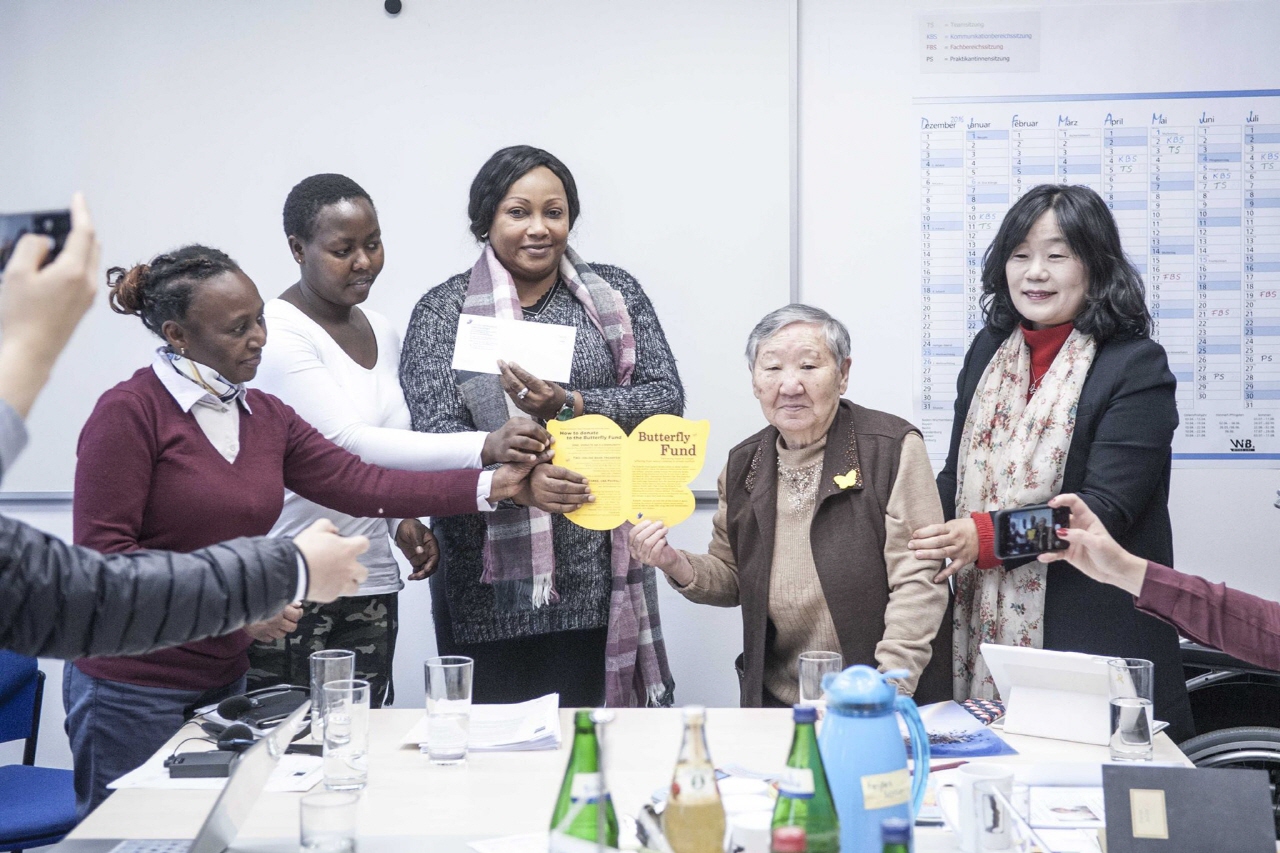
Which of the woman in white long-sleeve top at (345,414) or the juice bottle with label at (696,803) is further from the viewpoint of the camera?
the woman in white long-sleeve top at (345,414)

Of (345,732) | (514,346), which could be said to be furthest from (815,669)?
(514,346)

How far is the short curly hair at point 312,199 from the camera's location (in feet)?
9.27

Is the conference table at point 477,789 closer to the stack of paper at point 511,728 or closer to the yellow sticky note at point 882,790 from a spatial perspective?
the stack of paper at point 511,728

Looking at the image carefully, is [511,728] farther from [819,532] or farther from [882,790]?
[882,790]

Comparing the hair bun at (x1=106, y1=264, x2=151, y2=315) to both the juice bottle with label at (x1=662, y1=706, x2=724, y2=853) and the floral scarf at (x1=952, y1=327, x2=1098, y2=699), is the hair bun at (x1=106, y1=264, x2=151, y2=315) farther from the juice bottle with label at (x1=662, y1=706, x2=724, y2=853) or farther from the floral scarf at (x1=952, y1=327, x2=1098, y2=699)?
the floral scarf at (x1=952, y1=327, x2=1098, y2=699)

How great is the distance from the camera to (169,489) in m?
2.25

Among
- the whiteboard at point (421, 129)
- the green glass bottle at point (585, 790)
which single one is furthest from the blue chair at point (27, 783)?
the green glass bottle at point (585, 790)

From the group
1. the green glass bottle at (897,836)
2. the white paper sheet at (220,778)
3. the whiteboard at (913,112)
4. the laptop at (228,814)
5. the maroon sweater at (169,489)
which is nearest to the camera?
the green glass bottle at (897,836)

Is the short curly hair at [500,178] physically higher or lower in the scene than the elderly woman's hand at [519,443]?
higher

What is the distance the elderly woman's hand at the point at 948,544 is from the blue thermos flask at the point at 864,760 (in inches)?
40.8

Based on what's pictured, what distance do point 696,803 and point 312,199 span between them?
6.65 feet

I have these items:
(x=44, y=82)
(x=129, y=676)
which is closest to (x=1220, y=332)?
(x=129, y=676)

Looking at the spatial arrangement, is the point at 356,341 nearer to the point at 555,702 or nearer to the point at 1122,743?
the point at 555,702

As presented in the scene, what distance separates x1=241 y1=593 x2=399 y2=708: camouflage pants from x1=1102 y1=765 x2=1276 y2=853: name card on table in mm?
1758
